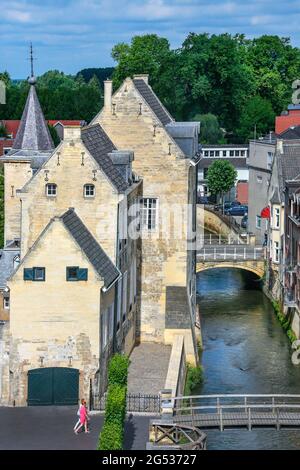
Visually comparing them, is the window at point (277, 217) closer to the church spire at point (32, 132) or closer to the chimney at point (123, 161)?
the church spire at point (32, 132)

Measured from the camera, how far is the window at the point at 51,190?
53094 millimetres

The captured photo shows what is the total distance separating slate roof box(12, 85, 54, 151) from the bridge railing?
27481mm

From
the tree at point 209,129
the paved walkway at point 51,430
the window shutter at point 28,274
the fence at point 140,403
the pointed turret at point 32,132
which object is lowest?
the paved walkway at point 51,430

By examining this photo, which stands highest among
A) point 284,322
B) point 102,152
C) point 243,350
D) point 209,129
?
point 209,129

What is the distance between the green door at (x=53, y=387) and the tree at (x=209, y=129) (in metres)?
102

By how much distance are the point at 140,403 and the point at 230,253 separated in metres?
43.6

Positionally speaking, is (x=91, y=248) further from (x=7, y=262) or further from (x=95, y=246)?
(x=7, y=262)

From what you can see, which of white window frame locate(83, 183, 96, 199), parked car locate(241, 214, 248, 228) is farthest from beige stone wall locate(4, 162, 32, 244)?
parked car locate(241, 214, 248, 228)

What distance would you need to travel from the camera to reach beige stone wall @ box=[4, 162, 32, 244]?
6184 cm

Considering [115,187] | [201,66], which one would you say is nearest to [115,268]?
[115,187]

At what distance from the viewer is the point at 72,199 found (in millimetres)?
52969

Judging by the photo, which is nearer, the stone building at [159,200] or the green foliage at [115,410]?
the green foliage at [115,410]

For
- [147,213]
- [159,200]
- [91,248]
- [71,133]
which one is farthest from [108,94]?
[91,248]

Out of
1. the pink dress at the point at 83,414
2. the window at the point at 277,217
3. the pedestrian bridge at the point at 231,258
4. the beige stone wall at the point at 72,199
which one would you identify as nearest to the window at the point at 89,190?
the beige stone wall at the point at 72,199
